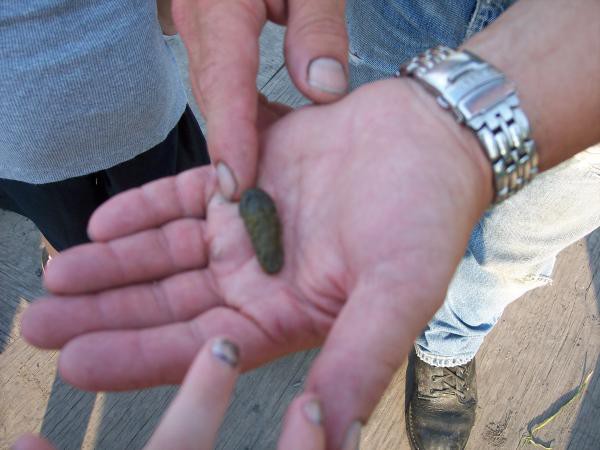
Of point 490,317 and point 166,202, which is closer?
point 166,202

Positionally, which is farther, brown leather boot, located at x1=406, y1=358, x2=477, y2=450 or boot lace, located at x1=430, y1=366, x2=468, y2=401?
boot lace, located at x1=430, y1=366, x2=468, y2=401

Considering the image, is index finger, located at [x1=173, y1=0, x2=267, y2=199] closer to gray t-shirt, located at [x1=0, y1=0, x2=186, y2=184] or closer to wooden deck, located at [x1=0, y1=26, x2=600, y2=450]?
gray t-shirt, located at [x1=0, y1=0, x2=186, y2=184]

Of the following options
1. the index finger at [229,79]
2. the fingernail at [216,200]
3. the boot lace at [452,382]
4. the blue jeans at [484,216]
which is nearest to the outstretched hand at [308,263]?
the fingernail at [216,200]

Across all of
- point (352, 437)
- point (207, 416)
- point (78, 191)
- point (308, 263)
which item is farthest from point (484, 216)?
point (78, 191)

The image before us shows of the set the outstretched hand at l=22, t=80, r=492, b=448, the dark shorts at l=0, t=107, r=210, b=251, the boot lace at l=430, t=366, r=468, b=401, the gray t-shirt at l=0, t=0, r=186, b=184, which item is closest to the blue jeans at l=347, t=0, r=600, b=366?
the boot lace at l=430, t=366, r=468, b=401

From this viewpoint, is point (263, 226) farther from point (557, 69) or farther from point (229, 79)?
point (557, 69)

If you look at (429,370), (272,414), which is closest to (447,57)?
(429,370)

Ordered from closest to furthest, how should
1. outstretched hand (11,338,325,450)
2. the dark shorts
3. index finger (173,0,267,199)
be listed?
1. outstretched hand (11,338,325,450)
2. index finger (173,0,267,199)
3. the dark shorts

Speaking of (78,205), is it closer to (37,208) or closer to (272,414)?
(37,208)
